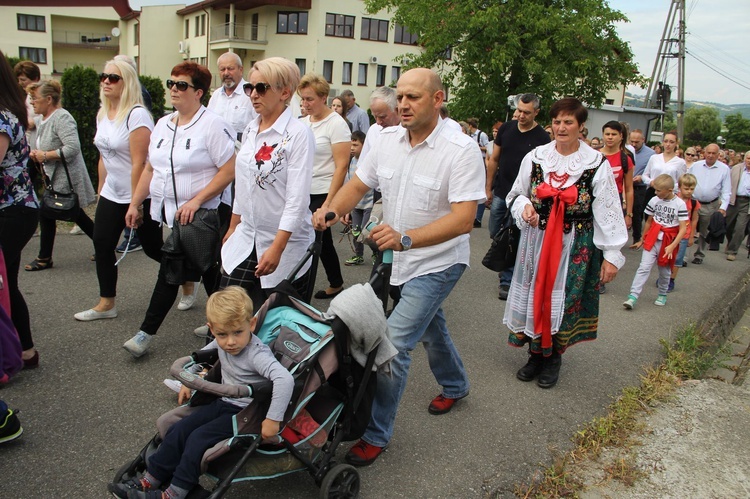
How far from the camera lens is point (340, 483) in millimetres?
2711

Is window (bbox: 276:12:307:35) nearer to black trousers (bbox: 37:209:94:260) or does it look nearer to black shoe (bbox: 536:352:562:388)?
black trousers (bbox: 37:209:94:260)

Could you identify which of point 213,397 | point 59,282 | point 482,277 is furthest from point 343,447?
point 482,277

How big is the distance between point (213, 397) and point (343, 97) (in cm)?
585

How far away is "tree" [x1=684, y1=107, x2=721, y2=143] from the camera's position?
83.6 metres

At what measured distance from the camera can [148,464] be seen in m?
2.52

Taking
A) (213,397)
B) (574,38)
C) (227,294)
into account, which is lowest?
(213,397)

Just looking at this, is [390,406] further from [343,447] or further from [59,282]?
[59,282]

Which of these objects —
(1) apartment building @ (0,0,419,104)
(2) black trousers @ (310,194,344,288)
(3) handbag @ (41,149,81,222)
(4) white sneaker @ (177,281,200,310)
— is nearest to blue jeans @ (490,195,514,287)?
(2) black trousers @ (310,194,344,288)

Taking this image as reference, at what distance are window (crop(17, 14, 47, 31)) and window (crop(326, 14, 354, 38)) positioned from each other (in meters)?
24.5

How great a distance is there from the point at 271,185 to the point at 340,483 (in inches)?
66.9

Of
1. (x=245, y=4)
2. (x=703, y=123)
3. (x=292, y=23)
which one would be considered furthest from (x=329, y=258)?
(x=703, y=123)

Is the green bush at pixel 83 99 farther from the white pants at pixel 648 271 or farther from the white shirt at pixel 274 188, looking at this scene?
the white pants at pixel 648 271

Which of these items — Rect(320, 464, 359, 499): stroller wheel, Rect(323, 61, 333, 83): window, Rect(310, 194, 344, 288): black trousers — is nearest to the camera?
Rect(320, 464, 359, 499): stroller wheel

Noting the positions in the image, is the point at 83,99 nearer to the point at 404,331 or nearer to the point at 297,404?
the point at 404,331
